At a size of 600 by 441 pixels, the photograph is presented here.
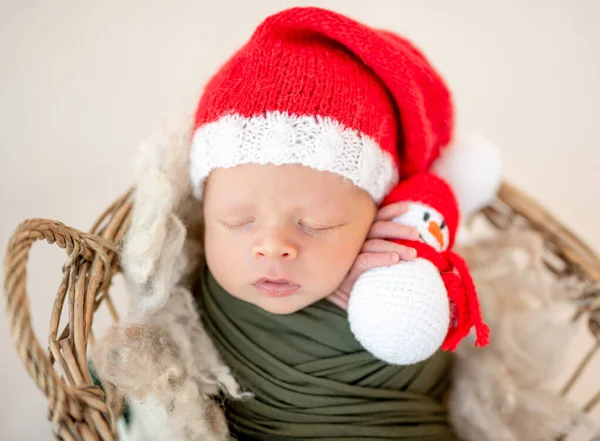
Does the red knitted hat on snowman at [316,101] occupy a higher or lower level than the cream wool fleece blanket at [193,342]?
higher

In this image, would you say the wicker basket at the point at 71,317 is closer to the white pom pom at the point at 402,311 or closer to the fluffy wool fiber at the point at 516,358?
the fluffy wool fiber at the point at 516,358

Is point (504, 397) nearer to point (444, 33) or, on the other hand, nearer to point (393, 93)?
point (393, 93)

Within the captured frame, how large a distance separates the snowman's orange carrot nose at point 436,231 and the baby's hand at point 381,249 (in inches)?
0.9

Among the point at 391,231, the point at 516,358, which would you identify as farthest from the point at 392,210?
the point at 516,358

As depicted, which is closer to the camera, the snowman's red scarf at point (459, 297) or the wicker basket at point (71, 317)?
the wicker basket at point (71, 317)

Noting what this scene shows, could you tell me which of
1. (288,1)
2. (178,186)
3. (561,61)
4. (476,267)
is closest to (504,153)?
(561,61)

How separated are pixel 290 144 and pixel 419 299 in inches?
9.9

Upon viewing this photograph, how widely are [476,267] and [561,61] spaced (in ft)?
2.43

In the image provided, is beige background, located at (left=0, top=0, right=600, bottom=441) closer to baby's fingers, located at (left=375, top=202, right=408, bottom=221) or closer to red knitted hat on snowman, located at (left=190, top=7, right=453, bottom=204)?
red knitted hat on snowman, located at (left=190, top=7, right=453, bottom=204)

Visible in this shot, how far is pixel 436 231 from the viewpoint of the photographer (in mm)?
782

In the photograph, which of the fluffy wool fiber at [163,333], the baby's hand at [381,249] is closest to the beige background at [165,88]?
the fluffy wool fiber at [163,333]

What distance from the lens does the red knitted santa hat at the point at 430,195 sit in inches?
31.4

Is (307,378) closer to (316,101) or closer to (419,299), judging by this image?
(419,299)

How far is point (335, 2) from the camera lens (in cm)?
139
